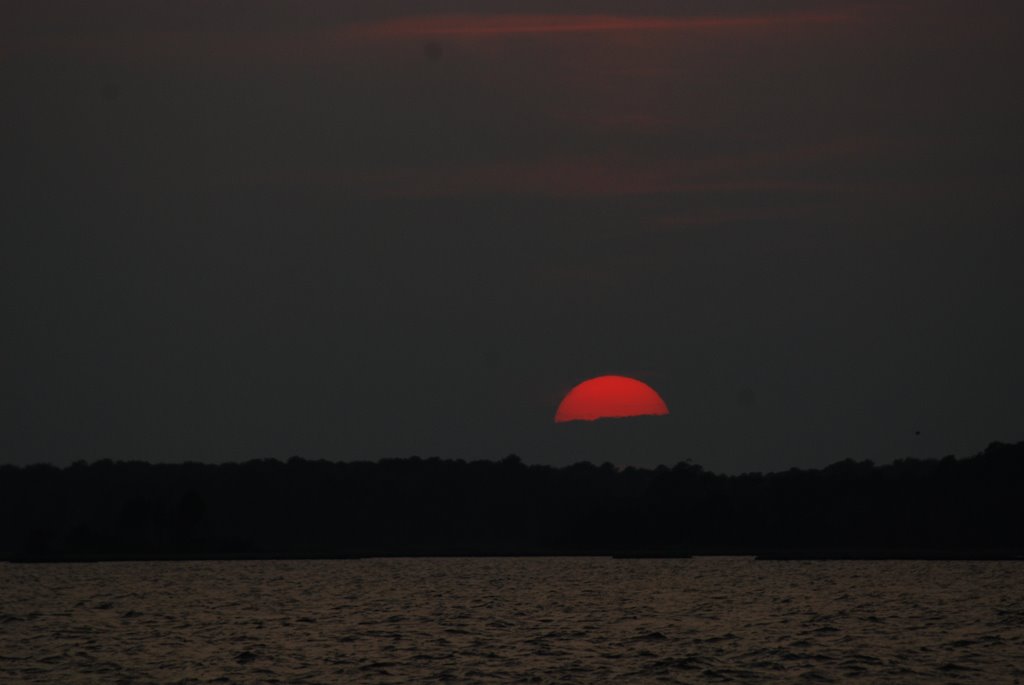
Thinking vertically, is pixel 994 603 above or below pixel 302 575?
below

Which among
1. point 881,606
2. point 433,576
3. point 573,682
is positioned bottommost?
point 573,682

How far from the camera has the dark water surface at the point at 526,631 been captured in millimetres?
60344

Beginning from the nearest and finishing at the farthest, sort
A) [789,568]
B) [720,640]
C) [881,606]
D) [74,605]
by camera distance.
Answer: [720,640], [881,606], [74,605], [789,568]

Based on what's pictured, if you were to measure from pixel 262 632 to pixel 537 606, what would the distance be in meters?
28.2

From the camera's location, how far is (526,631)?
265 feet

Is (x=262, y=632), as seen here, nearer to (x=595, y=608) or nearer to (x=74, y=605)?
(x=595, y=608)

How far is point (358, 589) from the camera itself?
135000mm

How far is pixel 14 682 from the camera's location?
57.6 m

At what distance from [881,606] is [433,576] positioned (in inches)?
3126

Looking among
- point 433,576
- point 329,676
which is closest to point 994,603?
point 329,676

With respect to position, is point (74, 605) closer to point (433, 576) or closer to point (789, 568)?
point (433, 576)

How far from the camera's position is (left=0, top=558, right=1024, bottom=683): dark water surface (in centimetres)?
6034

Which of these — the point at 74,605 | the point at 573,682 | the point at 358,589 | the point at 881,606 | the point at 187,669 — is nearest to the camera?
the point at 573,682

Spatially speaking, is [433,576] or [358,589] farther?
[433,576]
